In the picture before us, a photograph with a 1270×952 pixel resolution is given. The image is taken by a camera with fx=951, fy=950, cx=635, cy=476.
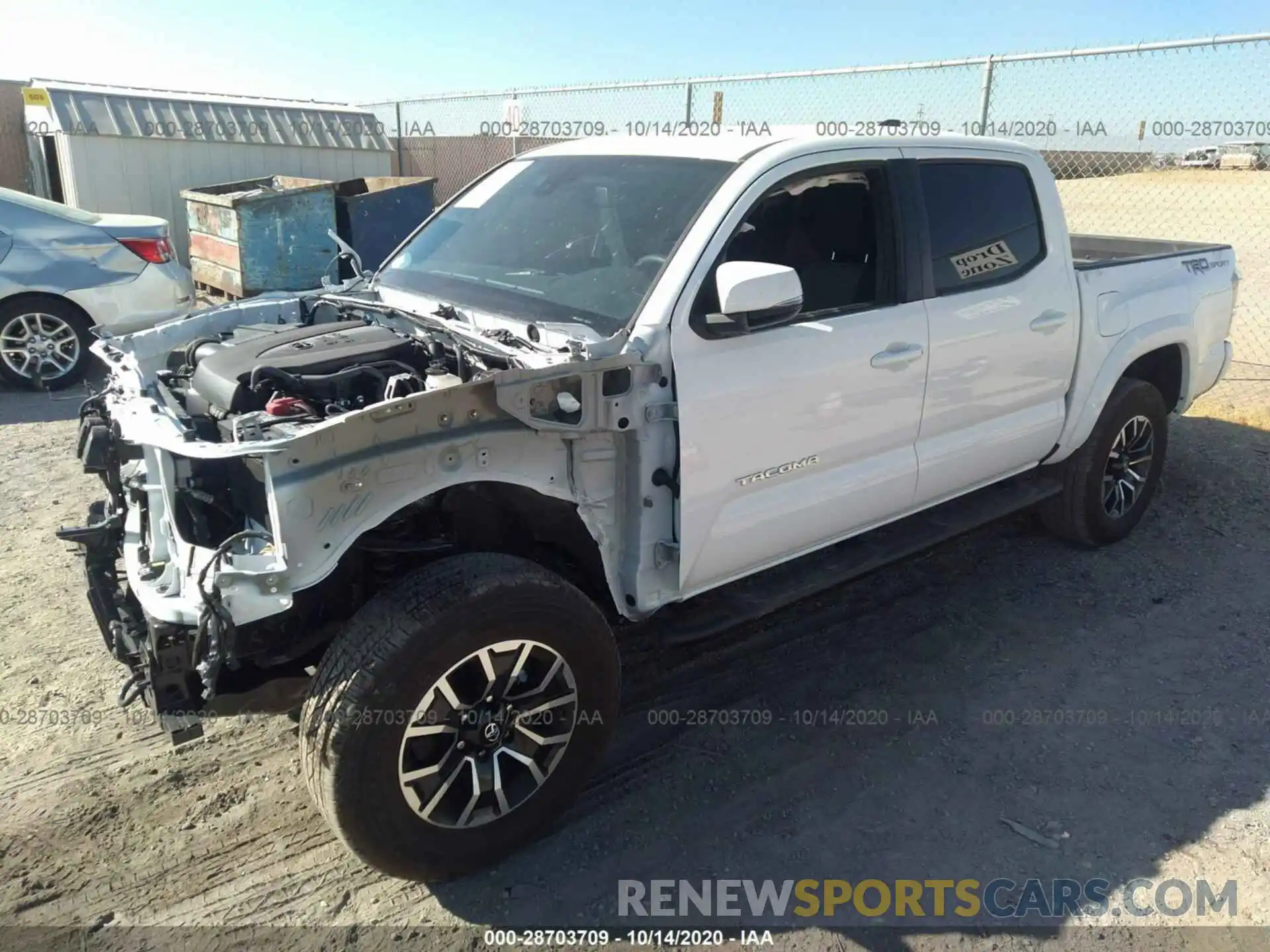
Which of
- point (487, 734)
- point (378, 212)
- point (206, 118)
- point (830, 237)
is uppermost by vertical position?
point (206, 118)

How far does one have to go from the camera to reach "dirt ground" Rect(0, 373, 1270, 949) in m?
2.81

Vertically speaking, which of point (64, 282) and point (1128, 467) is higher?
point (64, 282)

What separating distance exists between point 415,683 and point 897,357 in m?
2.18

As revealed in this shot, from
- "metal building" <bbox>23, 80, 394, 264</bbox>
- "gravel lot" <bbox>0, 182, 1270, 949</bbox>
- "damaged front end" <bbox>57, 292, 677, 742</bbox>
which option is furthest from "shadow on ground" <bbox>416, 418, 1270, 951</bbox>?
"metal building" <bbox>23, 80, 394, 264</bbox>

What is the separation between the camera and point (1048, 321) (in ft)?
14.3

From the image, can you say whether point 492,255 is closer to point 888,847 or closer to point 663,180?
point 663,180

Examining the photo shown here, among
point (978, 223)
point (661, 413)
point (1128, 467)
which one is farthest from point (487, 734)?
point (1128, 467)

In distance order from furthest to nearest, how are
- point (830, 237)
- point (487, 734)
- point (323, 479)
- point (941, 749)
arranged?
1. point (830, 237)
2. point (941, 749)
3. point (487, 734)
4. point (323, 479)

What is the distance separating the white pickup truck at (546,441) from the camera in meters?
2.59

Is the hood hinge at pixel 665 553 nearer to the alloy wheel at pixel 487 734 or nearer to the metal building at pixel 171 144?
the alloy wheel at pixel 487 734

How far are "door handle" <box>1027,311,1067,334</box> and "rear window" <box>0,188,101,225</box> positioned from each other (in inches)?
290

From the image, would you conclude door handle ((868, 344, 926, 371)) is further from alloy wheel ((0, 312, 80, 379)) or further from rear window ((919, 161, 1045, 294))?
alloy wheel ((0, 312, 80, 379))

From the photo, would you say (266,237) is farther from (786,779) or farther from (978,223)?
(786,779)

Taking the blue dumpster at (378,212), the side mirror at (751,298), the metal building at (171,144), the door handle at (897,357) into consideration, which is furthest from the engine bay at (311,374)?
the metal building at (171,144)
